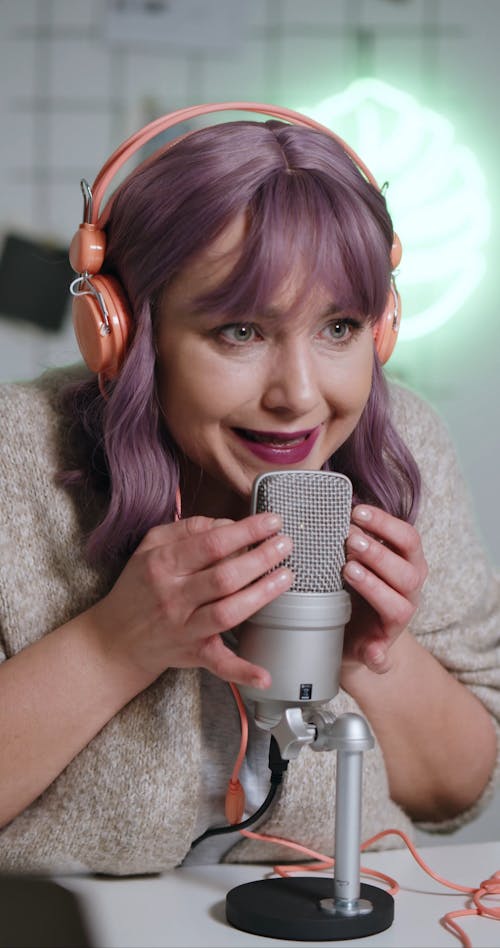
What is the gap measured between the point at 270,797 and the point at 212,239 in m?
0.47

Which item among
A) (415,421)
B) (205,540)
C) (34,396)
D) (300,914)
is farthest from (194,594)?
(415,421)

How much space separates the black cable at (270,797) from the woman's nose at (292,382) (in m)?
0.27

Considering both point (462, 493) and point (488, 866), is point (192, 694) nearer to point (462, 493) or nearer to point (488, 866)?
point (488, 866)

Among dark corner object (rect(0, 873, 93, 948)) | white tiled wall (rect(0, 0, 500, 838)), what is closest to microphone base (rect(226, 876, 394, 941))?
dark corner object (rect(0, 873, 93, 948))

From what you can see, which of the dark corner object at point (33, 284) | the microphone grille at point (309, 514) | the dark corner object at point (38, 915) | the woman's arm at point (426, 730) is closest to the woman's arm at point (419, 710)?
the woman's arm at point (426, 730)

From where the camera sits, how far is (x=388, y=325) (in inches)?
41.0

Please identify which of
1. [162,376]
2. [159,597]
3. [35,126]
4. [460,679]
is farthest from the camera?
[35,126]

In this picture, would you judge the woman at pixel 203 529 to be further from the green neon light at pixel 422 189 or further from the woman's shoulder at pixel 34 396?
the green neon light at pixel 422 189

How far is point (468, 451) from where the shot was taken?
2.64 meters

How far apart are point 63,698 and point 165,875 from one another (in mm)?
185

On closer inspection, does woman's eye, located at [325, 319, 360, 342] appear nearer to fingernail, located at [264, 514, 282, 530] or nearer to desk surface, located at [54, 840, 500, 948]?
fingernail, located at [264, 514, 282, 530]

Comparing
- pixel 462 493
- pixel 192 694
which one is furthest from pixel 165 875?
pixel 462 493

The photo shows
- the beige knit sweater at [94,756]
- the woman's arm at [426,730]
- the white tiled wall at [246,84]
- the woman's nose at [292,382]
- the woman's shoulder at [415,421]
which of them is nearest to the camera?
the woman's nose at [292,382]

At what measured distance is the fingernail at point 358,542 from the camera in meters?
0.85
